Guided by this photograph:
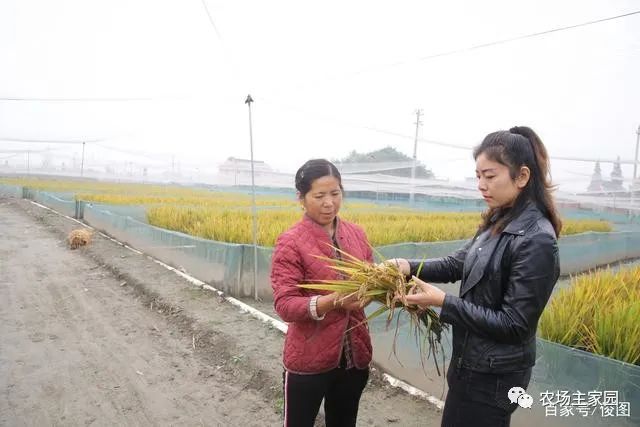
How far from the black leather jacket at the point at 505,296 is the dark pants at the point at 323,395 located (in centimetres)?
52

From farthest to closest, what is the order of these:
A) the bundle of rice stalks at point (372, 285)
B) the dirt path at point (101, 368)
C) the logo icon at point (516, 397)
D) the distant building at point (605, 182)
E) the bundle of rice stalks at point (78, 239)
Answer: the distant building at point (605, 182) < the bundle of rice stalks at point (78, 239) < the dirt path at point (101, 368) < the bundle of rice stalks at point (372, 285) < the logo icon at point (516, 397)

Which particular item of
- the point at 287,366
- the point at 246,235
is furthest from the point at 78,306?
the point at 287,366

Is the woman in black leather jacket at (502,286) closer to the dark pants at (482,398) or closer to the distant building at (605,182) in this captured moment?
the dark pants at (482,398)

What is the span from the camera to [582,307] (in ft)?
8.55

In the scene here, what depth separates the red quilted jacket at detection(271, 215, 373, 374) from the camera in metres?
1.55

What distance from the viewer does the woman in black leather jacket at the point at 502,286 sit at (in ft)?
3.96

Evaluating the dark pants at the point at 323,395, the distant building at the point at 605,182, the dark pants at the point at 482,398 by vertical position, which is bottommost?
the dark pants at the point at 323,395

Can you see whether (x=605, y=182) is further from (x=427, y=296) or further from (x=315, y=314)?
(x=315, y=314)

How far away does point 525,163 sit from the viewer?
4.35 feet

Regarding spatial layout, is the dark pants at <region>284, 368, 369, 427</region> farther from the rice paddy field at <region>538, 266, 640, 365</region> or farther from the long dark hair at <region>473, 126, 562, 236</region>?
the rice paddy field at <region>538, 266, 640, 365</region>

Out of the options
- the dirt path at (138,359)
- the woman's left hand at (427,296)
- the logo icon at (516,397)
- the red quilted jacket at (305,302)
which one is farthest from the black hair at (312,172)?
the dirt path at (138,359)

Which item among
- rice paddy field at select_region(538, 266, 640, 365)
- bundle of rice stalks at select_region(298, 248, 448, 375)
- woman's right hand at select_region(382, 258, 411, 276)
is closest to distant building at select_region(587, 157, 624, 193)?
rice paddy field at select_region(538, 266, 640, 365)

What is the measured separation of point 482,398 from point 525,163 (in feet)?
2.59

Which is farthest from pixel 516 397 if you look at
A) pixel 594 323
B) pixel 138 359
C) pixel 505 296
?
pixel 138 359
